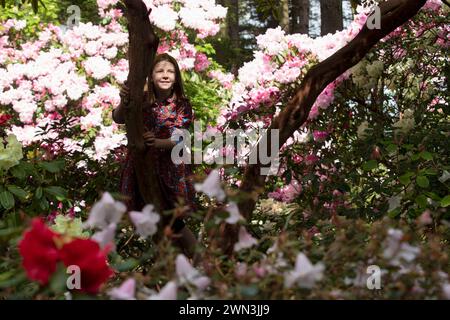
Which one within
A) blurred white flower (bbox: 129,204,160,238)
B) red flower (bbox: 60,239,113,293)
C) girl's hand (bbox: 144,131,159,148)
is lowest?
red flower (bbox: 60,239,113,293)

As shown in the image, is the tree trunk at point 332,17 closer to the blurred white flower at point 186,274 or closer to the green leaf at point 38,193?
the green leaf at point 38,193

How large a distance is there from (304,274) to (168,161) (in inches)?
93.3

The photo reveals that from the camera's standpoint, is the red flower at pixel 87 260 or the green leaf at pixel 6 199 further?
the green leaf at pixel 6 199

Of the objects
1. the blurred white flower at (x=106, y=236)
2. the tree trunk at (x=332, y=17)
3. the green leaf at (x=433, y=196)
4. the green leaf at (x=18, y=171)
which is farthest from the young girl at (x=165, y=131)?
the tree trunk at (x=332, y=17)

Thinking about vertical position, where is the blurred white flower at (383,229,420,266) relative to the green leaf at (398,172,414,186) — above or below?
below

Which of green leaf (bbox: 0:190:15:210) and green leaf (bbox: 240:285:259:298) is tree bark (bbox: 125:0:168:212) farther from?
green leaf (bbox: 240:285:259:298)

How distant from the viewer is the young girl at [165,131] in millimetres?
3646

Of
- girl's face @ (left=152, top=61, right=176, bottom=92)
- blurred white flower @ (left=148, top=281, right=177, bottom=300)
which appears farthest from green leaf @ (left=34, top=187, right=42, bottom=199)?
blurred white flower @ (left=148, top=281, right=177, bottom=300)

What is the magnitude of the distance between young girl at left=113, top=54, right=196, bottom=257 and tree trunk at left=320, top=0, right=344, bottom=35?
20.8 feet

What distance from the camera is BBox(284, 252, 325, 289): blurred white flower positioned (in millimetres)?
1514

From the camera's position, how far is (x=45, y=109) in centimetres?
796
